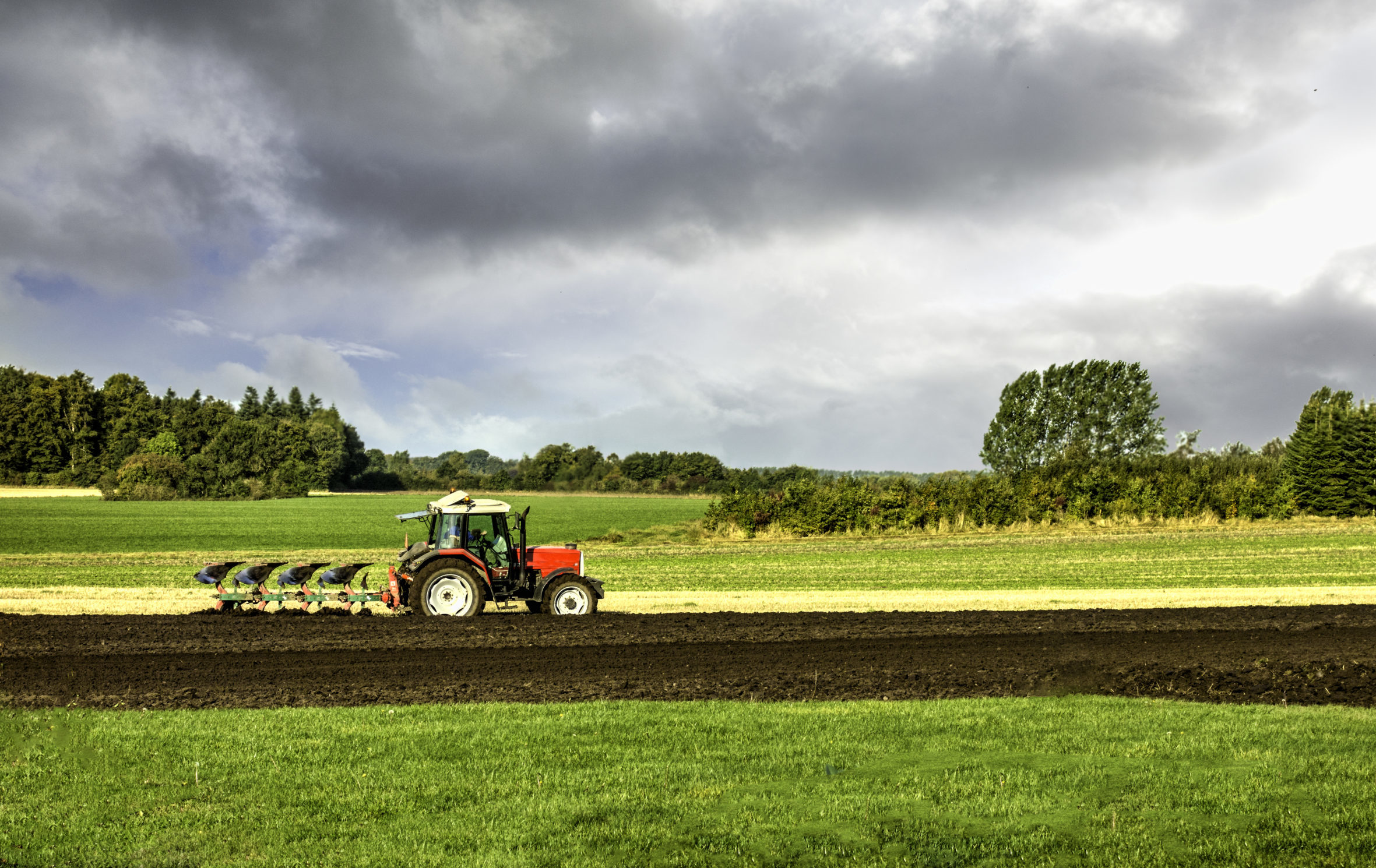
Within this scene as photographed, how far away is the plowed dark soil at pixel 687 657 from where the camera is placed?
11.0 metres

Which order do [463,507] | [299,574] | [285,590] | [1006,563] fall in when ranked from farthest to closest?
[1006,563] < [299,574] < [285,590] < [463,507]

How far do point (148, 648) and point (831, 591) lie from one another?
14.3m

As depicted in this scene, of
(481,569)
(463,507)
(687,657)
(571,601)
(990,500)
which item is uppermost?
(990,500)

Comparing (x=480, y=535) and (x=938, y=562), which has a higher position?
(x=480, y=535)

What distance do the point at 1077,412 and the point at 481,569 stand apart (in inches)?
2093

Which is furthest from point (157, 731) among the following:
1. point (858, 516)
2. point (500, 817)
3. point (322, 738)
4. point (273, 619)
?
point (858, 516)

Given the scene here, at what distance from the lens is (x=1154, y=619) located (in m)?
17.5

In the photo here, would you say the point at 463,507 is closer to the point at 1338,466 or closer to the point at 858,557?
the point at 858,557

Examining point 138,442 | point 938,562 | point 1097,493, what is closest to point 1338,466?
point 1097,493

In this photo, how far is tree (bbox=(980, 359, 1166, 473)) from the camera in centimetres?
6181

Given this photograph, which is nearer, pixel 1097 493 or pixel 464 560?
pixel 464 560

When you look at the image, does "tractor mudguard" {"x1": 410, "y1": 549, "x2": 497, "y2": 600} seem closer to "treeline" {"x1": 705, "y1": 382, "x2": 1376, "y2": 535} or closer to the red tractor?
the red tractor

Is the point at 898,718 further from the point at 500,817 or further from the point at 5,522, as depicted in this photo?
the point at 5,522

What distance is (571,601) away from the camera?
17453 millimetres
